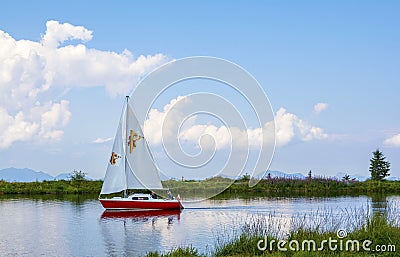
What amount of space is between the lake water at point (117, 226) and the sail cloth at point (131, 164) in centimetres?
232

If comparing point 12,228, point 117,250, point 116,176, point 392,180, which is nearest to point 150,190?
point 116,176

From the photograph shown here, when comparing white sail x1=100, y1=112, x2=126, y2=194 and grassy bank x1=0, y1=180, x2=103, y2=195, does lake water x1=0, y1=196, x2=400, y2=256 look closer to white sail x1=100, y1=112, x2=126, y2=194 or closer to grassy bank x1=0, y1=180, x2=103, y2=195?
white sail x1=100, y1=112, x2=126, y2=194

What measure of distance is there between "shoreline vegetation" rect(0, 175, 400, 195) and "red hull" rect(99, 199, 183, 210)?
9532mm

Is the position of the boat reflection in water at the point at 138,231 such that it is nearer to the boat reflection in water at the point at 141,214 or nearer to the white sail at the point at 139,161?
the boat reflection in water at the point at 141,214

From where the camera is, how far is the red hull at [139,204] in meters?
33.4

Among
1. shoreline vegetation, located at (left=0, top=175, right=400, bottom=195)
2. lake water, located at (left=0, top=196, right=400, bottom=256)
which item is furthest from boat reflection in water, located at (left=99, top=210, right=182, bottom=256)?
shoreline vegetation, located at (left=0, top=175, right=400, bottom=195)

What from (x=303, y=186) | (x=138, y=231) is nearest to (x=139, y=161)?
(x=138, y=231)

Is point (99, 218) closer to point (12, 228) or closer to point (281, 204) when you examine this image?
point (12, 228)

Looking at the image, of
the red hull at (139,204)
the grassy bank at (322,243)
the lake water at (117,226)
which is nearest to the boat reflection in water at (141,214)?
the lake water at (117,226)

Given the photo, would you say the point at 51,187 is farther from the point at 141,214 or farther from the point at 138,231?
the point at 138,231

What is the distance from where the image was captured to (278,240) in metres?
14.6

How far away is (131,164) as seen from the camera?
35.6 metres

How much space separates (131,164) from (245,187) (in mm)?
16577

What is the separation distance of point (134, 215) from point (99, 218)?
3.01 m
